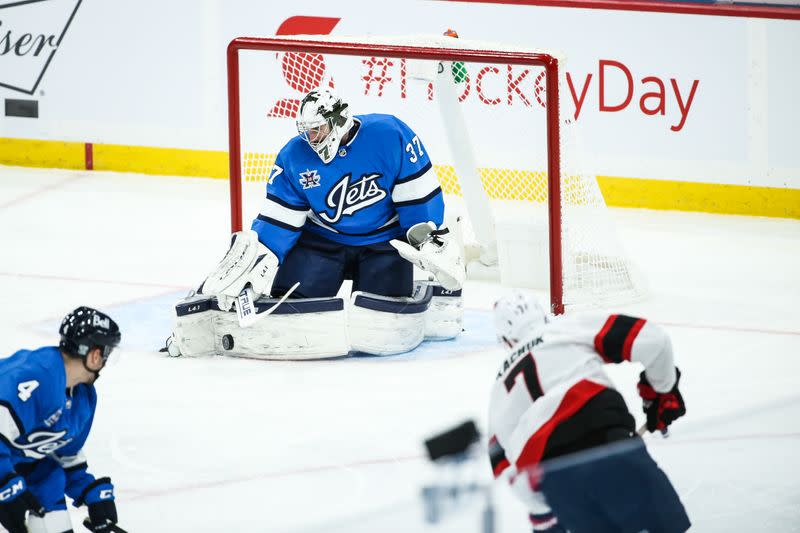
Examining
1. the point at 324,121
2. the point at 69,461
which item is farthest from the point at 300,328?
the point at 69,461

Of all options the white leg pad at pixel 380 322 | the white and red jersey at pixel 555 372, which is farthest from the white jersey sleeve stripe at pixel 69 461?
the white leg pad at pixel 380 322

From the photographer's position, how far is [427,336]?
16.6 ft

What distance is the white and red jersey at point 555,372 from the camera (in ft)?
8.36

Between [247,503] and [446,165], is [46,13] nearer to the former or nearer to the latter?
[446,165]

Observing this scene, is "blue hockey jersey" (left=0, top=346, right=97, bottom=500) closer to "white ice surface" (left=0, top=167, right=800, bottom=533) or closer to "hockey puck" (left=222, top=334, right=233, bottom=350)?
"white ice surface" (left=0, top=167, right=800, bottom=533)

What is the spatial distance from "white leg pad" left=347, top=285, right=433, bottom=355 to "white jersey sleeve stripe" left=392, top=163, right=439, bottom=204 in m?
0.33

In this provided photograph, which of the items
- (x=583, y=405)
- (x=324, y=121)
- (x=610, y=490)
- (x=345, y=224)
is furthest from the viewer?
(x=345, y=224)

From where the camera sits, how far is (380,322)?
4770mm

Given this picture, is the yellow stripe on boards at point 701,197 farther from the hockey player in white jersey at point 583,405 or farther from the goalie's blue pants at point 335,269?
the hockey player in white jersey at point 583,405

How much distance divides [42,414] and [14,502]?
0.60 feet

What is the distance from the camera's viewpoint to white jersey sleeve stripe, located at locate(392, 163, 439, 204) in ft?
15.7

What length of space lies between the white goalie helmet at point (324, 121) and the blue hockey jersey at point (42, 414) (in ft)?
5.92

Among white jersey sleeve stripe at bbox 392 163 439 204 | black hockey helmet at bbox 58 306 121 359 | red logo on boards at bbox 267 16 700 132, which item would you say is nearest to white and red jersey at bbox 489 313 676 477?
black hockey helmet at bbox 58 306 121 359

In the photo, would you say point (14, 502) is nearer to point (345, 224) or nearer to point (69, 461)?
point (69, 461)
